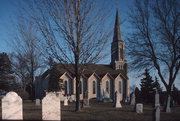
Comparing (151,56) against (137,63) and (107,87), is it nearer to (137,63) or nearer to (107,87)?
(137,63)

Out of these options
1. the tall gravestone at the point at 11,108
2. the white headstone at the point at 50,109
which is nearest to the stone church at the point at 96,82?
the tall gravestone at the point at 11,108

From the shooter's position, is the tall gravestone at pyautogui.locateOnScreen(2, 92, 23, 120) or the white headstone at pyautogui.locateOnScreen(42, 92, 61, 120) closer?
the white headstone at pyautogui.locateOnScreen(42, 92, 61, 120)

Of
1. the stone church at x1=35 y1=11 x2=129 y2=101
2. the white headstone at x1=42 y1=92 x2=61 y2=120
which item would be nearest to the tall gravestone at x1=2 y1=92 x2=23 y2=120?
the white headstone at x1=42 y1=92 x2=61 y2=120

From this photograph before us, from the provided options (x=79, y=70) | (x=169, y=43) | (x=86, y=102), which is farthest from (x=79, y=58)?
(x=169, y=43)

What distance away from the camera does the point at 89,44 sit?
14.3m

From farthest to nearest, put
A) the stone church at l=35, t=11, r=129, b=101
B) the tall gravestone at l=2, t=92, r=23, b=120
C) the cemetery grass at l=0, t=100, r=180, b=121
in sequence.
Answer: the stone church at l=35, t=11, r=129, b=101, the cemetery grass at l=0, t=100, r=180, b=121, the tall gravestone at l=2, t=92, r=23, b=120

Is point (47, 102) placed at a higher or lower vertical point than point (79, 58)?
lower

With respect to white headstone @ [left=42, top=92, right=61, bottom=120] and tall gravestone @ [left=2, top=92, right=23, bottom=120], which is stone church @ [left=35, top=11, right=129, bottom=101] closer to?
tall gravestone @ [left=2, top=92, right=23, bottom=120]

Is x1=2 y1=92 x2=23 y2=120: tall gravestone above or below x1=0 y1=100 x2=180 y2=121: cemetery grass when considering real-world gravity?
above

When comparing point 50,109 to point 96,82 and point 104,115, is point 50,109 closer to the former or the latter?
point 104,115

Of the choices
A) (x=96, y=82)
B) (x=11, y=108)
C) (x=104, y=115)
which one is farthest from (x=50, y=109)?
(x=96, y=82)

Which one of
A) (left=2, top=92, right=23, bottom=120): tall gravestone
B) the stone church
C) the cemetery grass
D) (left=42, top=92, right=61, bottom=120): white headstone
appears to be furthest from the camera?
the stone church

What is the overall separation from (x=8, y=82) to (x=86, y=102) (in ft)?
87.8

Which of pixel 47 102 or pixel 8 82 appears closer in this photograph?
pixel 47 102
